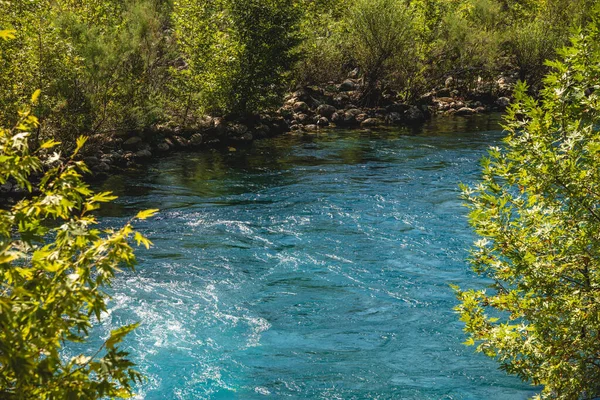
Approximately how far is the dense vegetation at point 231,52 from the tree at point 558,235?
9.36m

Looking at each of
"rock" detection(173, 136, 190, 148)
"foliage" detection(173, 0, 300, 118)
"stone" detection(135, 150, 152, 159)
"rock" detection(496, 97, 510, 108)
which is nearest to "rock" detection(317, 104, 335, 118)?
"foliage" detection(173, 0, 300, 118)

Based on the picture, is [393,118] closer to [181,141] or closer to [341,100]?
[341,100]

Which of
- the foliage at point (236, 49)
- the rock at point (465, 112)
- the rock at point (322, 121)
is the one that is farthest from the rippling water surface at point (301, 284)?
the rock at point (465, 112)

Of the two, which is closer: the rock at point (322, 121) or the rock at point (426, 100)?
the rock at point (322, 121)

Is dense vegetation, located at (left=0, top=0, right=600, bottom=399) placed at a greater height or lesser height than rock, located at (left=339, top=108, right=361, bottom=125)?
greater

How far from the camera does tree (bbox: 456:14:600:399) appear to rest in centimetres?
643

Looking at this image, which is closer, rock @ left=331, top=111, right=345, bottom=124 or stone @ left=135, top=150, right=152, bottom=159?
stone @ left=135, top=150, right=152, bottom=159

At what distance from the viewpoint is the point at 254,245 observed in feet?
48.8

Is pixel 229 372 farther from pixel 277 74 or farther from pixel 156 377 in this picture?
pixel 277 74

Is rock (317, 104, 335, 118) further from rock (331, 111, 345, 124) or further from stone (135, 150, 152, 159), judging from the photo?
stone (135, 150, 152, 159)

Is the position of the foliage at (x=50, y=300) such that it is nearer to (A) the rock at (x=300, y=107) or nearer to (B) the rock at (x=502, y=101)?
(A) the rock at (x=300, y=107)

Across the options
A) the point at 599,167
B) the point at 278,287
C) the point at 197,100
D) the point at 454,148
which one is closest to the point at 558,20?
the point at 454,148

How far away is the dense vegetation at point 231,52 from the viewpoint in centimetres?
1995

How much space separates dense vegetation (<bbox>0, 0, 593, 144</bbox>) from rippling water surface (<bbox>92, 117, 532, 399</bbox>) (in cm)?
362
